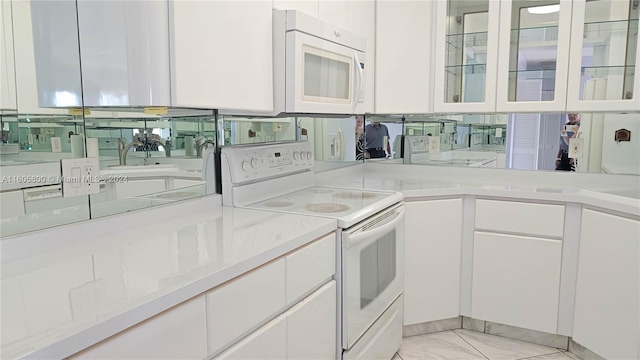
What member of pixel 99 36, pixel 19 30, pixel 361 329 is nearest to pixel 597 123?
pixel 361 329

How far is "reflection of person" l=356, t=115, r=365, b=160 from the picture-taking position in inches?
115

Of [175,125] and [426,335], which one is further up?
[175,125]

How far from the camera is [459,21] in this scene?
2527 mm

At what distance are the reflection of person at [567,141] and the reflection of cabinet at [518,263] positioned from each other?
54cm

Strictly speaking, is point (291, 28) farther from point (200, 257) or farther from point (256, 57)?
point (200, 257)

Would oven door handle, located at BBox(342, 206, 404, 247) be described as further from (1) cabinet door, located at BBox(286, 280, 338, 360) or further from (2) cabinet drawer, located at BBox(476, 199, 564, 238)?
(2) cabinet drawer, located at BBox(476, 199, 564, 238)

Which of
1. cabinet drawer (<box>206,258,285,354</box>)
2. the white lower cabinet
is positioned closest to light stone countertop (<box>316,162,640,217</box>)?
cabinet drawer (<box>206,258,285,354</box>)

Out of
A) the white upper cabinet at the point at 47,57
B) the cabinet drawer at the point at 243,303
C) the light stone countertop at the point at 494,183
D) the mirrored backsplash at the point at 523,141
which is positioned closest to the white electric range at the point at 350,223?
the light stone countertop at the point at 494,183

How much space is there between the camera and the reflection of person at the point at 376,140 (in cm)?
296

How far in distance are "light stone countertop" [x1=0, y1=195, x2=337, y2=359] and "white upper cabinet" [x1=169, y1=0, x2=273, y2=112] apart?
1.36 ft

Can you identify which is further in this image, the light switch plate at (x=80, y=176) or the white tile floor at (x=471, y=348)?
the white tile floor at (x=471, y=348)

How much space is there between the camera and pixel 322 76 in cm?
191

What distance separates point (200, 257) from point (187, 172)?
689 mm

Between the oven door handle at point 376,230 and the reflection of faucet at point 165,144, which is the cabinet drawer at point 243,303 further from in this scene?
the reflection of faucet at point 165,144
